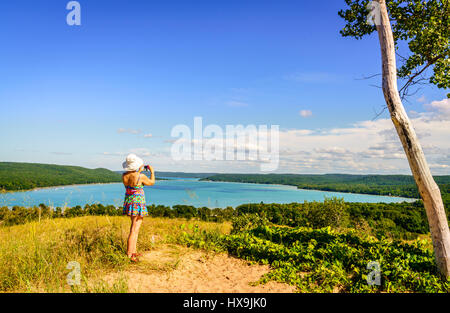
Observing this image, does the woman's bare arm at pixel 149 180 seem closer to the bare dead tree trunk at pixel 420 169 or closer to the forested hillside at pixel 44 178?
the bare dead tree trunk at pixel 420 169

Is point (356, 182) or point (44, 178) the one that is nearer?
point (44, 178)

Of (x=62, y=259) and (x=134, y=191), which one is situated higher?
(x=134, y=191)

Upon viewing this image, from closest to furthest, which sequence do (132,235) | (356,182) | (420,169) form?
(420,169) < (132,235) < (356,182)

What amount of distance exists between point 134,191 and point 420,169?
18.5ft

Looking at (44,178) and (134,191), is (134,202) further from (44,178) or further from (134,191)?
(44,178)

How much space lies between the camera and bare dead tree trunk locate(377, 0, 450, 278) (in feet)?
15.3

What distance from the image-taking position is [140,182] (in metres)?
5.06

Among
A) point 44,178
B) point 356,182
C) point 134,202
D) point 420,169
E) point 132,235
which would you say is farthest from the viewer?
point 356,182

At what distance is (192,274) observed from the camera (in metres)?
4.80

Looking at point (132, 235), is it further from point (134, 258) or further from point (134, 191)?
point (134, 191)

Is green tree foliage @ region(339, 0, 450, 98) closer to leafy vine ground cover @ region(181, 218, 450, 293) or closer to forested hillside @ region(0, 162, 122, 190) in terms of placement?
leafy vine ground cover @ region(181, 218, 450, 293)

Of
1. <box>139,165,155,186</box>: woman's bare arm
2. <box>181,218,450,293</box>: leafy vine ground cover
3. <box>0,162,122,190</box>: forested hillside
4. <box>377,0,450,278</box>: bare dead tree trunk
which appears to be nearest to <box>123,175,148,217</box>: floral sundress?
<box>139,165,155,186</box>: woman's bare arm

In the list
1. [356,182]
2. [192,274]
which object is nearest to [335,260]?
[192,274]
